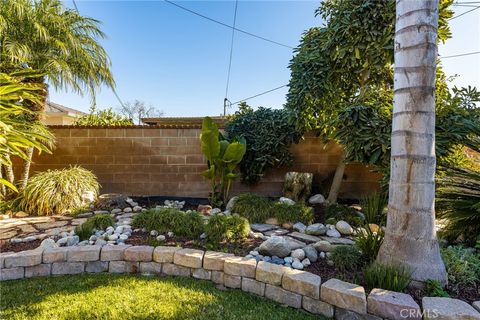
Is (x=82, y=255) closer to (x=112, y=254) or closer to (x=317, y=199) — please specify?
(x=112, y=254)

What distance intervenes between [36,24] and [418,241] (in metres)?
6.15

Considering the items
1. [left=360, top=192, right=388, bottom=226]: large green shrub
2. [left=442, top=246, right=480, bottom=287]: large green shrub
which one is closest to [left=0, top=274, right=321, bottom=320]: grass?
[left=442, top=246, right=480, bottom=287]: large green shrub

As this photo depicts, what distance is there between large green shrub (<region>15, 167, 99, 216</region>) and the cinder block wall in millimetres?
999

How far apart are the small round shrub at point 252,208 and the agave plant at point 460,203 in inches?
85.4

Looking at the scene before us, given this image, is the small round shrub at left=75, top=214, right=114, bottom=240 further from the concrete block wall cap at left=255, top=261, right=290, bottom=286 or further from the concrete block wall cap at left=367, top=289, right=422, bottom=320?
the concrete block wall cap at left=367, top=289, right=422, bottom=320

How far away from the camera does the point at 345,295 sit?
1.86 metres

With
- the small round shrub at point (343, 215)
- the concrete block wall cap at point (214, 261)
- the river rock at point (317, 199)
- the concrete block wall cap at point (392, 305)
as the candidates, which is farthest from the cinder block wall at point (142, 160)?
the concrete block wall cap at point (392, 305)

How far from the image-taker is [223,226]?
307 centimetres

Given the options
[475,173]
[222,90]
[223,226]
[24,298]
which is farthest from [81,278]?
[222,90]

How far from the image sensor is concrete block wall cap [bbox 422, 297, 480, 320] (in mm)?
1605

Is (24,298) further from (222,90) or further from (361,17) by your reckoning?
(222,90)

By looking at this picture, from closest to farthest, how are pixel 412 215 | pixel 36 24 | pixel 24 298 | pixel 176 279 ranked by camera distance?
pixel 412 215
pixel 24 298
pixel 176 279
pixel 36 24

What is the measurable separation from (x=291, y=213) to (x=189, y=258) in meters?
1.88

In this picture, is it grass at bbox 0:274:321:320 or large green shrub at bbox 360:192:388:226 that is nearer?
grass at bbox 0:274:321:320
